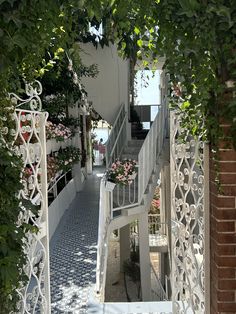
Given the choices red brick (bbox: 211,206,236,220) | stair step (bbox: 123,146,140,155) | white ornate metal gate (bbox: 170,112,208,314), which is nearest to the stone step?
stair step (bbox: 123,146,140,155)

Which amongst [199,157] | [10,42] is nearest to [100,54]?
[199,157]

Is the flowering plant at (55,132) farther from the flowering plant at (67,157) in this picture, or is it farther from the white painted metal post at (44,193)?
the white painted metal post at (44,193)

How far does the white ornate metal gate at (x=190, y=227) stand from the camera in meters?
2.36

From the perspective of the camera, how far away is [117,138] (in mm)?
8398

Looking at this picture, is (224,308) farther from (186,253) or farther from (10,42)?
(10,42)

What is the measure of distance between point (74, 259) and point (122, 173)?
199cm

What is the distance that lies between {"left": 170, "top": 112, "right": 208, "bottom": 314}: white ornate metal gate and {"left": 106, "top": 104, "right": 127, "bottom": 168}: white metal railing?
5.14 metres

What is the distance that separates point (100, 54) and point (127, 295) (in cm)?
521

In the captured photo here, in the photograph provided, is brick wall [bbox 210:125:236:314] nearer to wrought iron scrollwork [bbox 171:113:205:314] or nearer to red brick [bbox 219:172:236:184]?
red brick [bbox 219:172:236:184]

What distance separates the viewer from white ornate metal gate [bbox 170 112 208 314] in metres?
2.36

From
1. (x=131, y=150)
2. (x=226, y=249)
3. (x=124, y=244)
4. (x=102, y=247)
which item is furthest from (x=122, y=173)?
(x=226, y=249)

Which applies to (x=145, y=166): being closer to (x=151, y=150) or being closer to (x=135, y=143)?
(x=151, y=150)

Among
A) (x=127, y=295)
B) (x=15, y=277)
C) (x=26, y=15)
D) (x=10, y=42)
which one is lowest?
(x=127, y=295)

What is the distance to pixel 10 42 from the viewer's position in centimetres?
158
